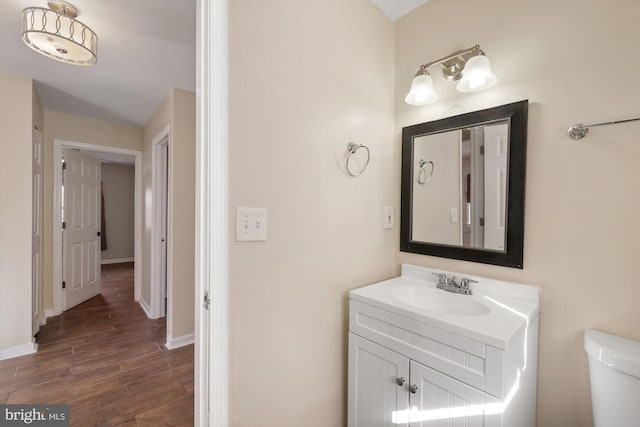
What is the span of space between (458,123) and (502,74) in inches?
10.4

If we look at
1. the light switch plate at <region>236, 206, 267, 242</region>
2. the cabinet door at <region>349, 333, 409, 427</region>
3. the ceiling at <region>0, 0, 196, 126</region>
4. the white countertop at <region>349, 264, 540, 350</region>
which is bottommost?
the cabinet door at <region>349, 333, 409, 427</region>

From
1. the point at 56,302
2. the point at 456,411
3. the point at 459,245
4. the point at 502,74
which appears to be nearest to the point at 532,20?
the point at 502,74

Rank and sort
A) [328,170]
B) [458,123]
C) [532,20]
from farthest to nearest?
[458,123]
[328,170]
[532,20]

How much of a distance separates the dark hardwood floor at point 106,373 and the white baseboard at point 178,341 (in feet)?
0.22

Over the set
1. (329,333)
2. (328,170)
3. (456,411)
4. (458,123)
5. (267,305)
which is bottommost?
(456,411)

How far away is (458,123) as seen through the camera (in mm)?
1404

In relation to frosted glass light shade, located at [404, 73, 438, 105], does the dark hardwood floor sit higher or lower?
lower

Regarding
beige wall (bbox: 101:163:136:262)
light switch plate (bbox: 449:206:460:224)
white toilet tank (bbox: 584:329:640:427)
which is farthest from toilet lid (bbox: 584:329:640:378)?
beige wall (bbox: 101:163:136:262)

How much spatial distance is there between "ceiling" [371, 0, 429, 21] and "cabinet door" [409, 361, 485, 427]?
5.96 feet

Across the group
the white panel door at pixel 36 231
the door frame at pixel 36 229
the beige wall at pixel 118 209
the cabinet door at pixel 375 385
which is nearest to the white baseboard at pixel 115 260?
the beige wall at pixel 118 209

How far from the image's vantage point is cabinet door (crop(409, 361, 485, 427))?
914mm

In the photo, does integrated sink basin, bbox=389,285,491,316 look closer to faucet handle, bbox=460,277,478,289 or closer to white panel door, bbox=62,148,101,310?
faucet handle, bbox=460,277,478,289

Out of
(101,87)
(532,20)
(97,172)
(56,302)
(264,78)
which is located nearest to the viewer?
(264,78)

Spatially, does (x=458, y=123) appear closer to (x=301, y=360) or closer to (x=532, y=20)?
(x=532, y=20)
